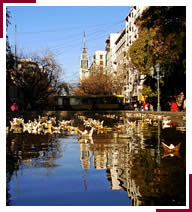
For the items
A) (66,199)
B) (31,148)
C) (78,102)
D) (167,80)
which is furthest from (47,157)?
(78,102)

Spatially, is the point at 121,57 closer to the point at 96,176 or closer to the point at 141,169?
the point at 141,169

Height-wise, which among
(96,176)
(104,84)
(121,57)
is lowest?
(96,176)

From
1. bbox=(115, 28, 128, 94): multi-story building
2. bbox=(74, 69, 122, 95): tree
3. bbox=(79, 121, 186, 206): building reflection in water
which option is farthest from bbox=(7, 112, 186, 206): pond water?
bbox=(74, 69, 122, 95): tree

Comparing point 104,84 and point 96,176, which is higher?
point 104,84

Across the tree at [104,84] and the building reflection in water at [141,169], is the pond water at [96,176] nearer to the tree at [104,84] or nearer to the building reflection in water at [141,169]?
the building reflection in water at [141,169]

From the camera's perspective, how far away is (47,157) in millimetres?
8406

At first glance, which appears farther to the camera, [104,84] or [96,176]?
[104,84]

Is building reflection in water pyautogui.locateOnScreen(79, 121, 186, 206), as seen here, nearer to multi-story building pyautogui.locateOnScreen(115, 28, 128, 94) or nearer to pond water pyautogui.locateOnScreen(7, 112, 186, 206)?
pond water pyautogui.locateOnScreen(7, 112, 186, 206)

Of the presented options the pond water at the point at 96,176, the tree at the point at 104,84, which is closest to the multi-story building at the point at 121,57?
the tree at the point at 104,84

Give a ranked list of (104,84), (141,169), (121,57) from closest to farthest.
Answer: (141,169), (104,84), (121,57)

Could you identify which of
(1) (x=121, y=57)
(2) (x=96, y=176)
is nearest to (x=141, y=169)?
(2) (x=96, y=176)

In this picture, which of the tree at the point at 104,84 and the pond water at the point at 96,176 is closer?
the pond water at the point at 96,176
